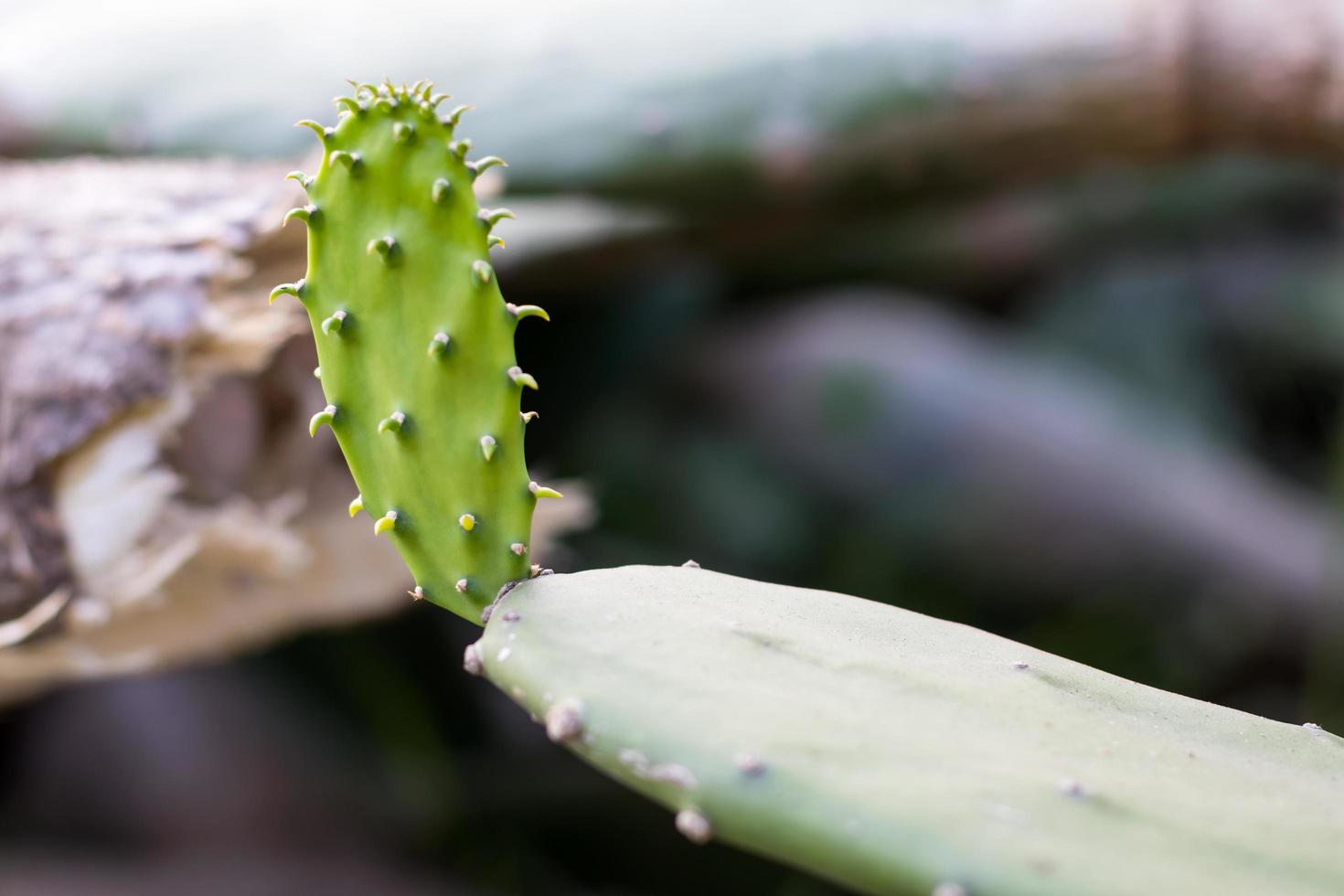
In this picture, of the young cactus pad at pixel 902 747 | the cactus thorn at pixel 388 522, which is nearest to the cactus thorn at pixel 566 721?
the young cactus pad at pixel 902 747

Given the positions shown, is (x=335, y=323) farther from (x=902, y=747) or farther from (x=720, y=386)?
(x=720, y=386)

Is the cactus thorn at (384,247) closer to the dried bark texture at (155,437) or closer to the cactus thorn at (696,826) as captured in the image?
the cactus thorn at (696,826)

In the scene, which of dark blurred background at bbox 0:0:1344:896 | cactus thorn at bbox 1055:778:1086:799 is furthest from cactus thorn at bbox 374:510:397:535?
dark blurred background at bbox 0:0:1344:896

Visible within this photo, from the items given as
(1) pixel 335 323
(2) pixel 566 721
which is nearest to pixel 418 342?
(1) pixel 335 323

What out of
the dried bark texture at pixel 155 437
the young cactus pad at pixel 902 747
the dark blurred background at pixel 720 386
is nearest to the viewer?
the young cactus pad at pixel 902 747

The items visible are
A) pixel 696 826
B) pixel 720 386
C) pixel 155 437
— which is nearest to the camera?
pixel 696 826

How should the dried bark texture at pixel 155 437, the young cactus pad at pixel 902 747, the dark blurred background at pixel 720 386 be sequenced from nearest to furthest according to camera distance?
the young cactus pad at pixel 902 747, the dried bark texture at pixel 155 437, the dark blurred background at pixel 720 386

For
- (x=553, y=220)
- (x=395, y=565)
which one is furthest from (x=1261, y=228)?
(x=395, y=565)
